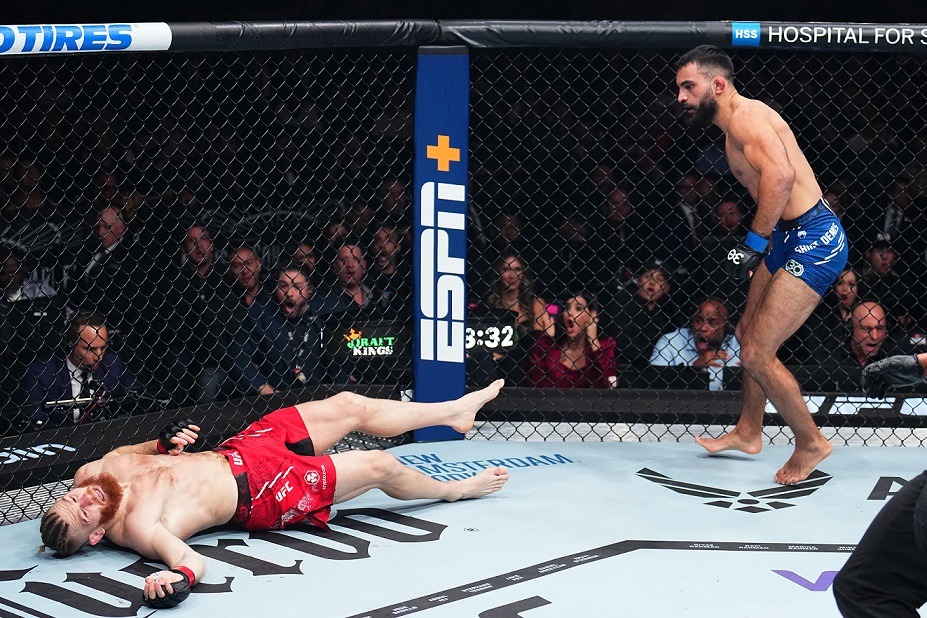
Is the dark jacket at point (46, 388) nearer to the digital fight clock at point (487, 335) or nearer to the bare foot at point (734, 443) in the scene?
the digital fight clock at point (487, 335)

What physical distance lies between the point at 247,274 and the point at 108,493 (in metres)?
1.74


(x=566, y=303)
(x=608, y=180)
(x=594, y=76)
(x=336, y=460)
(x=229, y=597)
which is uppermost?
(x=594, y=76)

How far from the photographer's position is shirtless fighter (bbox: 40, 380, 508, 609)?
2965 mm

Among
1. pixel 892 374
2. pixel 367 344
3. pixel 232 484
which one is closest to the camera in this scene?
pixel 892 374

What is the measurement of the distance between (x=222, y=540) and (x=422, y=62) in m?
1.72

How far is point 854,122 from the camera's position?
17.6 feet

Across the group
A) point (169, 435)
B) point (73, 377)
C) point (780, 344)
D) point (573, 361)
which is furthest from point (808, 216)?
point (73, 377)

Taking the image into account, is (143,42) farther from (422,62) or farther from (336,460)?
(336,460)

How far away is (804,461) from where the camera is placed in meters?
3.68

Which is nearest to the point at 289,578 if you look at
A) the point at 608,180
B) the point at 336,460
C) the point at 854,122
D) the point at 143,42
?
the point at 336,460

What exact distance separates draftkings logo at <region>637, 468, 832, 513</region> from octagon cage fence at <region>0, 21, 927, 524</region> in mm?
493

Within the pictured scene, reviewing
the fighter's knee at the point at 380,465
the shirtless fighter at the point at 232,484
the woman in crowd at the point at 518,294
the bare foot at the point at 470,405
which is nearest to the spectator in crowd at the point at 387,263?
the woman in crowd at the point at 518,294

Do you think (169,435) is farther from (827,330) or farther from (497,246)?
(827,330)

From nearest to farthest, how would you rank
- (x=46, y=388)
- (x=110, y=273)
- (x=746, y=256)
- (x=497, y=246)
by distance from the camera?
(x=746, y=256) < (x=46, y=388) < (x=110, y=273) < (x=497, y=246)
